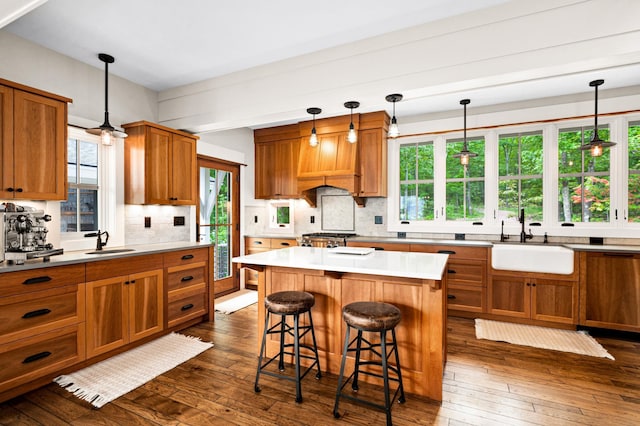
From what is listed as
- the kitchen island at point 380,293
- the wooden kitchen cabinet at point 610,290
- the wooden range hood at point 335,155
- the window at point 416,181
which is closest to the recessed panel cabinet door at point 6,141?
the kitchen island at point 380,293

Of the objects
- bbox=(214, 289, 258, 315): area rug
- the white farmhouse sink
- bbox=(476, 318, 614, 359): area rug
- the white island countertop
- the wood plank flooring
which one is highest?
the white island countertop

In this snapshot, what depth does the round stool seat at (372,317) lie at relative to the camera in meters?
1.97

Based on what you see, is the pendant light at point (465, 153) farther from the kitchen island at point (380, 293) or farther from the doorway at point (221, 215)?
the doorway at point (221, 215)

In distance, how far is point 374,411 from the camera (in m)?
2.10

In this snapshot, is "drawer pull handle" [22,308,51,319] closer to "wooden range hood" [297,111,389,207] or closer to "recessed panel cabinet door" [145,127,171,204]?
"recessed panel cabinet door" [145,127,171,204]

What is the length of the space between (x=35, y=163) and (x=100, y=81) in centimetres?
129

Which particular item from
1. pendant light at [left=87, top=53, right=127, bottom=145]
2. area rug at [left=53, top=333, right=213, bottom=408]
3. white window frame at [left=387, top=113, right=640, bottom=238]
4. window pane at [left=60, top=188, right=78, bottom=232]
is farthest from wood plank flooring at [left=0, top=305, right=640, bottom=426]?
pendant light at [left=87, top=53, right=127, bottom=145]

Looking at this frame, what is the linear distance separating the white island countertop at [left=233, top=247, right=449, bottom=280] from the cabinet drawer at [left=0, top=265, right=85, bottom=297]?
4.15ft

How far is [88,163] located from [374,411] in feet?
11.7

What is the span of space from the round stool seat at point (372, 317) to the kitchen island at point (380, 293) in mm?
234

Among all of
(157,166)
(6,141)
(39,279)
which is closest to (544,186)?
(157,166)

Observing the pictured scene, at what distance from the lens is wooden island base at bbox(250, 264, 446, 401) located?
7.34ft

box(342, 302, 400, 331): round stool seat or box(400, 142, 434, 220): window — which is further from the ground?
box(400, 142, 434, 220): window

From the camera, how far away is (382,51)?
111 inches
